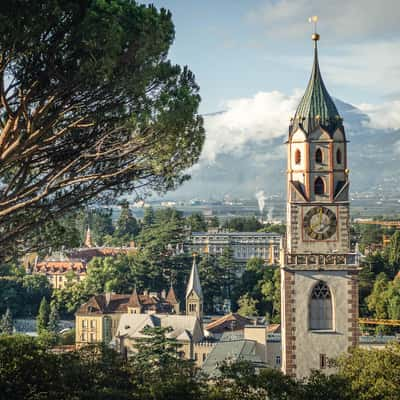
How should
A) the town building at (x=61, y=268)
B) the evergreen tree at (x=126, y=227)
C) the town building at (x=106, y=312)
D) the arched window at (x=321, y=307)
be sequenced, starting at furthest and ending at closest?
the evergreen tree at (x=126, y=227), the town building at (x=61, y=268), the town building at (x=106, y=312), the arched window at (x=321, y=307)

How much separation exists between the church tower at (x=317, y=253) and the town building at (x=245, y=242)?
75439 mm

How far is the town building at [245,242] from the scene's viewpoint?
108438mm

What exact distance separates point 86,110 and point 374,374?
10424 mm

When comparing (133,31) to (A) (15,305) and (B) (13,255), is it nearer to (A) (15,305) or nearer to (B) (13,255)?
(B) (13,255)

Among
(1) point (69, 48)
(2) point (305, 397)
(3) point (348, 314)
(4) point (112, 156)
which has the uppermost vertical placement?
(1) point (69, 48)

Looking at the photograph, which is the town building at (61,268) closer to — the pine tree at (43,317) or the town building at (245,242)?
the town building at (245,242)

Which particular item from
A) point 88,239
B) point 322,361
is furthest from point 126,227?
point 322,361

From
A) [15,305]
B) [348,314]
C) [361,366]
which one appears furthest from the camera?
[15,305]

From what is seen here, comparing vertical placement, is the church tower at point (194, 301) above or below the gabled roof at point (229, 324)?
above

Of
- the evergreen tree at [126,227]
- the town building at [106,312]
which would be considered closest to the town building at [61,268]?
the evergreen tree at [126,227]

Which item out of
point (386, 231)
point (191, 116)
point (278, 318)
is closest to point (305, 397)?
point (191, 116)

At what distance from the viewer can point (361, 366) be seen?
23281 mm

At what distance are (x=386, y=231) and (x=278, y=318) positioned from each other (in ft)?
160

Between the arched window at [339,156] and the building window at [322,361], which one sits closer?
the building window at [322,361]
